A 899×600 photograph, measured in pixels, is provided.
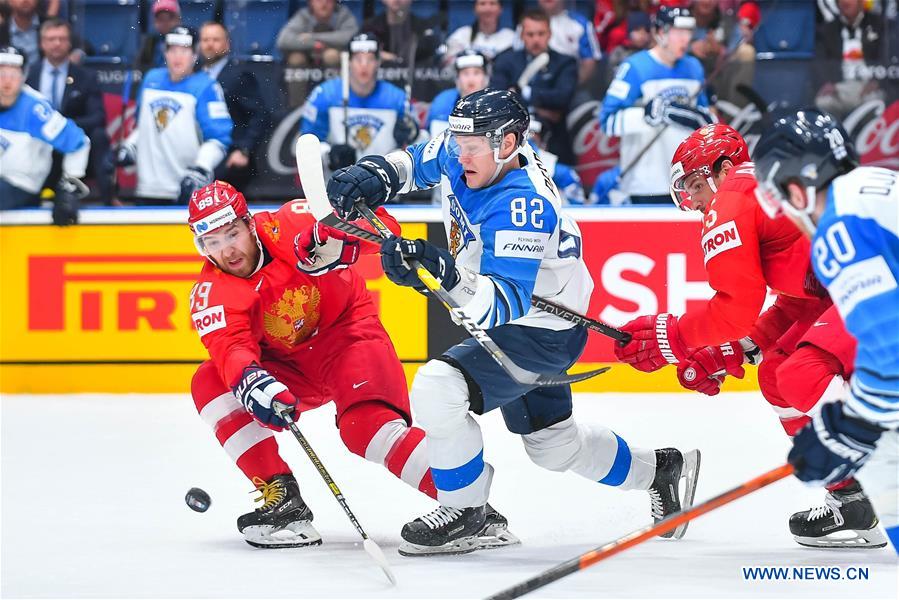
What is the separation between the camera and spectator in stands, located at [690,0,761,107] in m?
6.56

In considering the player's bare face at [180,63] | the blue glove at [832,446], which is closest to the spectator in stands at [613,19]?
the player's bare face at [180,63]

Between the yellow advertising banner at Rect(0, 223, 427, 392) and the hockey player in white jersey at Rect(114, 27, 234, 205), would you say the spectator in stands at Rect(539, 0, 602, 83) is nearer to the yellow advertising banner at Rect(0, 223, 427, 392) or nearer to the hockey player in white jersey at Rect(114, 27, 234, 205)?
the yellow advertising banner at Rect(0, 223, 427, 392)

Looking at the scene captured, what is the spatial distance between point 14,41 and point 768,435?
424 cm

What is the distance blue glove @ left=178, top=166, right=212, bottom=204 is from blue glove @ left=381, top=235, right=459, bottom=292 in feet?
10.6

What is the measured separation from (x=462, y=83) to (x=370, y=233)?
9.62ft

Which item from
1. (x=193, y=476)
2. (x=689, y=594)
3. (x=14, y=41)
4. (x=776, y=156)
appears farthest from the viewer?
(x=14, y=41)

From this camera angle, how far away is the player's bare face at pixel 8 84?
6465 mm

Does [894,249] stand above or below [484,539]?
above

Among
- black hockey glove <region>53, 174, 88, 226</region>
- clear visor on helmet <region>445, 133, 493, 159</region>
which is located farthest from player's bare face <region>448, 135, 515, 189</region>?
black hockey glove <region>53, 174, 88, 226</region>

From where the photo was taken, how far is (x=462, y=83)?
644 cm

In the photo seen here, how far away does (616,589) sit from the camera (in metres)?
3.27

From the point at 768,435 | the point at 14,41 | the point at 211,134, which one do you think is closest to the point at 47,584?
the point at 768,435

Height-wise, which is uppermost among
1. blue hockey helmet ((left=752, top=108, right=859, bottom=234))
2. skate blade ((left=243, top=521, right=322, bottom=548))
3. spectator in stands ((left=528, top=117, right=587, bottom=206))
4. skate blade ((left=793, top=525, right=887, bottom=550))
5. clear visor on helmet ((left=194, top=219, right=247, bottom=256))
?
blue hockey helmet ((left=752, top=108, right=859, bottom=234))

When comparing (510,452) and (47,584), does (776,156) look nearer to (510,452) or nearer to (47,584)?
(47,584)
